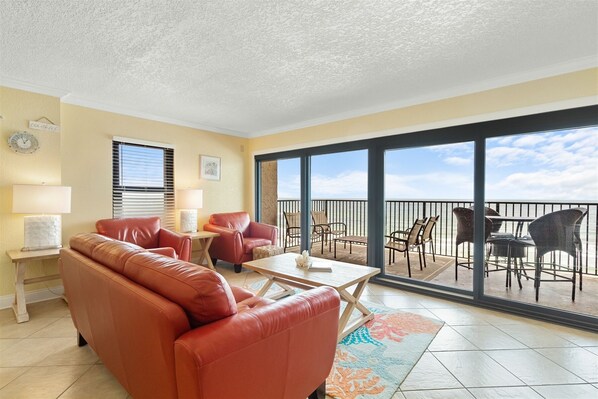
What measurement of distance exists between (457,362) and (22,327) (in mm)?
3660

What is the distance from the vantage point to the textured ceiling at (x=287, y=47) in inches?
72.1

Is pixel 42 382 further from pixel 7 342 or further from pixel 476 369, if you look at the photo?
pixel 476 369

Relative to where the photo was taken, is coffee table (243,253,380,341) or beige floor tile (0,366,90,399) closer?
beige floor tile (0,366,90,399)

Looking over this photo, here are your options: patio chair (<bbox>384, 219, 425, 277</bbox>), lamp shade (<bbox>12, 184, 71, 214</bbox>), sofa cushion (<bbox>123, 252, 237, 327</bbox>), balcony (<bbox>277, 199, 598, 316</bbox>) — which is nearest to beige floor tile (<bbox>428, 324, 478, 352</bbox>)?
balcony (<bbox>277, 199, 598, 316</bbox>)

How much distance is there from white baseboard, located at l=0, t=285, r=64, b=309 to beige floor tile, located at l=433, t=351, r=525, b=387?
13.4ft

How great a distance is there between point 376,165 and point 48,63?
3721mm

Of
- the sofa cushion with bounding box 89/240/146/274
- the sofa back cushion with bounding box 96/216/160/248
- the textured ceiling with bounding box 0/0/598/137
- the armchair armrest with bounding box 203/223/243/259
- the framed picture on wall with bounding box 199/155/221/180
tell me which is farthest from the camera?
the framed picture on wall with bounding box 199/155/221/180

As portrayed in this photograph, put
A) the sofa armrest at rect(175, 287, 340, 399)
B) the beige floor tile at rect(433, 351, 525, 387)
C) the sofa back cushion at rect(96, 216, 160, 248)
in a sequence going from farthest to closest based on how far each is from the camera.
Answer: the sofa back cushion at rect(96, 216, 160, 248) < the beige floor tile at rect(433, 351, 525, 387) < the sofa armrest at rect(175, 287, 340, 399)

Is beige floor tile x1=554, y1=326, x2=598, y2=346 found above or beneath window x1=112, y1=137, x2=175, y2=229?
beneath

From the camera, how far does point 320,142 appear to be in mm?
4383

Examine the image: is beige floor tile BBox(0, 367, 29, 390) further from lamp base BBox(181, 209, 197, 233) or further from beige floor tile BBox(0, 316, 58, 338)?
lamp base BBox(181, 209, 197, 233)

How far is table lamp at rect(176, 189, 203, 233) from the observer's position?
13.7 ft

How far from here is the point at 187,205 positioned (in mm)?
4168

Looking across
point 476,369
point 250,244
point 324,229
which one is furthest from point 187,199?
point 476,369
